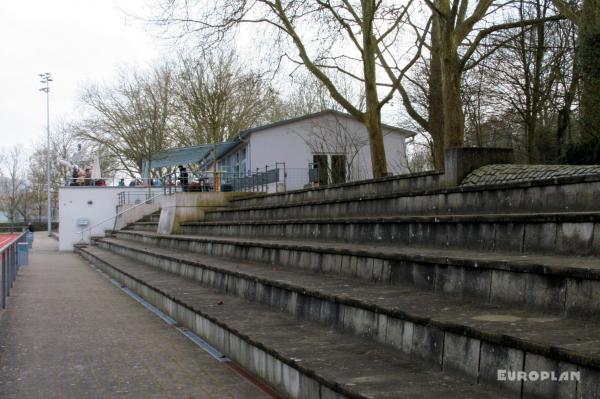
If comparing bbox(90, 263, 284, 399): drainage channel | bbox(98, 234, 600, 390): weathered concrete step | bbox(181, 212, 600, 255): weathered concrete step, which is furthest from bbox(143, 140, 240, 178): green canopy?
bbox(98, 234, 600, 390): weathered concrete step

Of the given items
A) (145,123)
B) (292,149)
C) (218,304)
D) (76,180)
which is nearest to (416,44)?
(292,149)

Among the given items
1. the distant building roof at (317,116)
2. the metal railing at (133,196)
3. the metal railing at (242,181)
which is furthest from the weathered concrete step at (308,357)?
the metal railing at (133,196)

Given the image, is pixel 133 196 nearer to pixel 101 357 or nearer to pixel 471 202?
pixel 101 357

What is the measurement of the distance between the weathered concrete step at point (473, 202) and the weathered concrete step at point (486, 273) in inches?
33.9

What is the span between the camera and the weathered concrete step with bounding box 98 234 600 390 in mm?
3145

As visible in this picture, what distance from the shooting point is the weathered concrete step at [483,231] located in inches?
175

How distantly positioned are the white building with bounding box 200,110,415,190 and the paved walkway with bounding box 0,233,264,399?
20.3 m

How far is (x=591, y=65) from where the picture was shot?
1255 cm

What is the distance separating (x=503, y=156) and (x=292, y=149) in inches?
948

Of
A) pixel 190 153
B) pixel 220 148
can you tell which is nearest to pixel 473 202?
pixel 220 148

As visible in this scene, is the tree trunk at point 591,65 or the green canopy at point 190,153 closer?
the tree trunk at point 591,65

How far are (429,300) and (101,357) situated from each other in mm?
3586

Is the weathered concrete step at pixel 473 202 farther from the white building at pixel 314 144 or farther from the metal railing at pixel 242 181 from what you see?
the white building at pixel 314 144

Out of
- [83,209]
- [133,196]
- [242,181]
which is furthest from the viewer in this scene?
[133,196]
